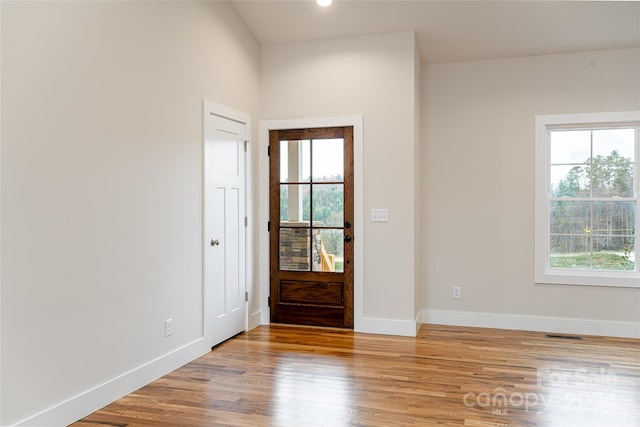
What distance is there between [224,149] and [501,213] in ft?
9.42

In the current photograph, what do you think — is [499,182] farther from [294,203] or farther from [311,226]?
[294,203]

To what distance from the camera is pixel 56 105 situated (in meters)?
2.65

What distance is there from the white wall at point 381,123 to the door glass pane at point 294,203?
0.63 metres

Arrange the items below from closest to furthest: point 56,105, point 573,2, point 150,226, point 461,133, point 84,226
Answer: point 56,105 → point 84,226 → point 150,226 → point 573,2 → point 461,133

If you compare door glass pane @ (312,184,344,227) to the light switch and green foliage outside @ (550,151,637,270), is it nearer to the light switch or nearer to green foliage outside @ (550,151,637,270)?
the light switch

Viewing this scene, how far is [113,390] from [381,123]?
3.23 meters

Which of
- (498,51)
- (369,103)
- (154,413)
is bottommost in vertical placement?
(154,413)

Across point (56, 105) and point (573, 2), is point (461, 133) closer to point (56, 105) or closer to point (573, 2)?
point (573, 2)

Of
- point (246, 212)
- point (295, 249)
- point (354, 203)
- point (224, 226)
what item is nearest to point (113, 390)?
point (224, 226)

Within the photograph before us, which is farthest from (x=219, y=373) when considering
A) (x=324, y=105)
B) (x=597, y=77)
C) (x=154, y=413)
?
(x=597, y=77)

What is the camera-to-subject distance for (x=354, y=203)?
4.82m

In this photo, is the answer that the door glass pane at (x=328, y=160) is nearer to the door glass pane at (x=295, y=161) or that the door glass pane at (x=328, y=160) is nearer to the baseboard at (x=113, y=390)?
the door glass pane at (x=295, y=161)

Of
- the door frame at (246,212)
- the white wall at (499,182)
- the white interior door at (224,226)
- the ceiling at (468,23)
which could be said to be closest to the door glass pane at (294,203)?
the door frame at (246,212)

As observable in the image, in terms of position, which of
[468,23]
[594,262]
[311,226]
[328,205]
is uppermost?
[468,23]
